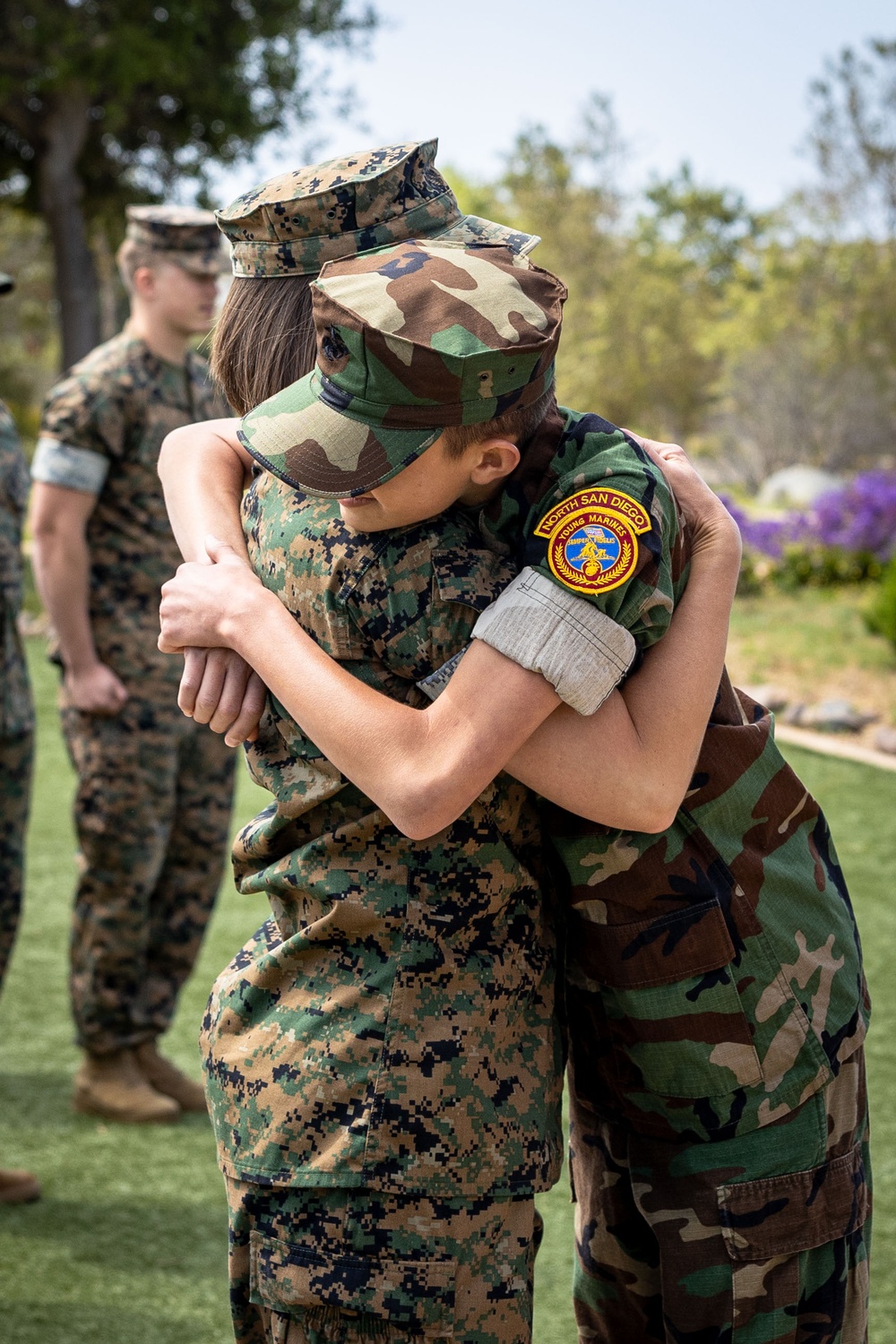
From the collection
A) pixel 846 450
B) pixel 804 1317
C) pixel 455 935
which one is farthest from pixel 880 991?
pixel 846 450

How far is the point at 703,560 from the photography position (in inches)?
58.3

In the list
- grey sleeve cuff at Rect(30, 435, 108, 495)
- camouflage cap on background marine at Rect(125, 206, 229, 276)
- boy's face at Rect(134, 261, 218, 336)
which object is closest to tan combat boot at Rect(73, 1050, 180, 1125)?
grey sleeve cuff at Rect(30, 435, 108, 495)

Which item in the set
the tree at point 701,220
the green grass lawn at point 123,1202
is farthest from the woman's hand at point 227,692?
the tree at point 701,220

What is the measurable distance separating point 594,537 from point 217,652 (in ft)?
1.49

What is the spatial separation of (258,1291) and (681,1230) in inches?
18.6

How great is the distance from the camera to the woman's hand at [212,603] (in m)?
1.43

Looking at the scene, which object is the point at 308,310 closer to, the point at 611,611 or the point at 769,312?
the point at 611,611

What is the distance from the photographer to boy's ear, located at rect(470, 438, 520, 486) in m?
1.30

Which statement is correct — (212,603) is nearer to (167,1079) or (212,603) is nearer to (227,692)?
(227,692)

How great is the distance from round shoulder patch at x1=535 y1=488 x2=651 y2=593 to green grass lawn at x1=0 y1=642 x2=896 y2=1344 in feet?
6.65

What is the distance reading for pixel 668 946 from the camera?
1439mm

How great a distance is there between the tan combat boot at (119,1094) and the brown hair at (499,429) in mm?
2873

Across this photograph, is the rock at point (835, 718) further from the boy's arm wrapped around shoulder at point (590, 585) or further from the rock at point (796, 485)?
the rock at point (796, 485)

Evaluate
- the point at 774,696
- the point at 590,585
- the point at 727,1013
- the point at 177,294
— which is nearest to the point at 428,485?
the point at 590,585
